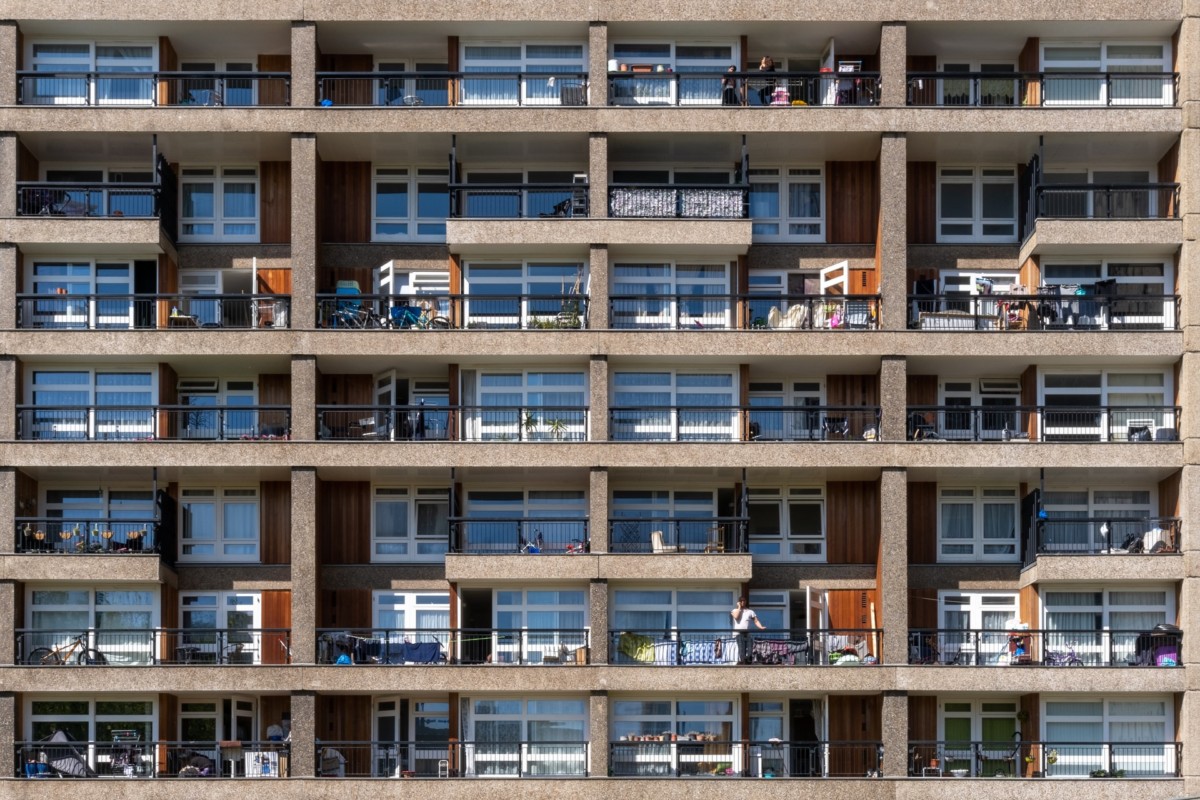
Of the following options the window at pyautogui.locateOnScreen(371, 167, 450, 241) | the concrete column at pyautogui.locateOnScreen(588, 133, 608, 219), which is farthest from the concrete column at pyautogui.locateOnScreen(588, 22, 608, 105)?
the window at pyautogui.locateOnScreen(371, 167, 450, 241)

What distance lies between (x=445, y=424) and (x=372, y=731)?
25.8 ft

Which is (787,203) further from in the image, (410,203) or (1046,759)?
(1046,759)

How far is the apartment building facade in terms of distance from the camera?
51969 millimetres

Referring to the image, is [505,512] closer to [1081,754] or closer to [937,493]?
[937,493]

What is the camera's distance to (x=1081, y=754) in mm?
52156

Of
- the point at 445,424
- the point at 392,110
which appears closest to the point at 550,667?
the point at 445,424

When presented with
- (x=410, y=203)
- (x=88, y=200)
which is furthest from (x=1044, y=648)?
(x=88, y=200)

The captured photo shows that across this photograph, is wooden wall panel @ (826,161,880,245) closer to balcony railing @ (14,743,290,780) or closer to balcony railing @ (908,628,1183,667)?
balcony railing @ (908,628,1183,667)

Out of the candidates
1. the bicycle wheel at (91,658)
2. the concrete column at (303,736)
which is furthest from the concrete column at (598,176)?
the bicycle wheel at (91,658)

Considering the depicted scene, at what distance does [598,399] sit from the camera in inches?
2079

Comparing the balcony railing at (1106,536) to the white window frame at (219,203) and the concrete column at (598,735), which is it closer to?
the concrete column at (598,735)

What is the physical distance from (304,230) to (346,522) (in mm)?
7436

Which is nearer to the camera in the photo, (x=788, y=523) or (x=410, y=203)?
(x=788, y=523)

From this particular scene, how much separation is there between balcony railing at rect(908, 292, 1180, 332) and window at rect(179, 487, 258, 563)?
57.2 feet
